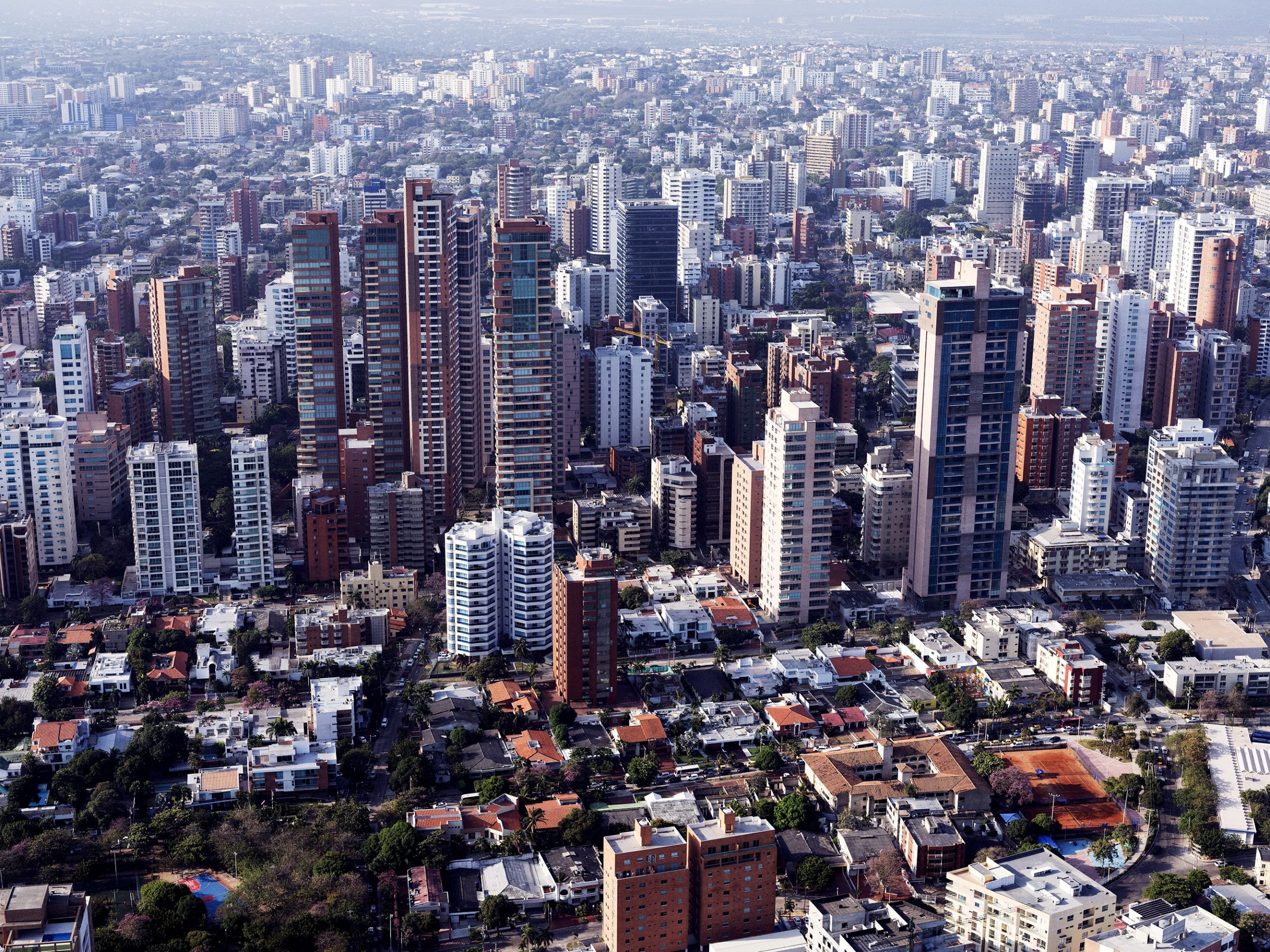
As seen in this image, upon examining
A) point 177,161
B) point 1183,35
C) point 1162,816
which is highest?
point 1183,35

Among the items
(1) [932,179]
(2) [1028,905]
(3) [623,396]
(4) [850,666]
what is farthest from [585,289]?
(2) [1028,905]

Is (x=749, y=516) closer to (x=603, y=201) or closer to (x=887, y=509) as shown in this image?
(x=887, y=509)

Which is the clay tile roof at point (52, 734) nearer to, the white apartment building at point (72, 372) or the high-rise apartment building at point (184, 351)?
the white apartment building at point (72, 372)

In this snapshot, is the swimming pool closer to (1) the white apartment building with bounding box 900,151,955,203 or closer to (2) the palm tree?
(2) the palm tree

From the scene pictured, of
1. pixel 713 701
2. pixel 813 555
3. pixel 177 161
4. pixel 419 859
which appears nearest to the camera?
pixel 419 859

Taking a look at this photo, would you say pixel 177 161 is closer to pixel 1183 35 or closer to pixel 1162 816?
pixel 1162 816

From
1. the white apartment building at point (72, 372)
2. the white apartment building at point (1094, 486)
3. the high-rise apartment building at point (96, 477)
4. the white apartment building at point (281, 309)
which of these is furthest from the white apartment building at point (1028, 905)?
the white apartment building at point (281, 309)

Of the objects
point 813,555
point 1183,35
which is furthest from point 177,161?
point 1183,35
